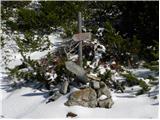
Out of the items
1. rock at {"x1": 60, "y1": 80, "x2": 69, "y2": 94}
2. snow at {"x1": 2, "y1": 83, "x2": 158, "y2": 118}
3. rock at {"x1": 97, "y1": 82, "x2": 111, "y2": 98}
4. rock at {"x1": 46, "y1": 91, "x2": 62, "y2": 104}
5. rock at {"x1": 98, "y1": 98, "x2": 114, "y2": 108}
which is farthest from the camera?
rock at {"x1": 60, "y1": 80, "x2": 69, "y2": 94}

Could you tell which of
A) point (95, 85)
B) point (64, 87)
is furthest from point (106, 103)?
point (64, 87)

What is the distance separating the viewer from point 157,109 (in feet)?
22.3

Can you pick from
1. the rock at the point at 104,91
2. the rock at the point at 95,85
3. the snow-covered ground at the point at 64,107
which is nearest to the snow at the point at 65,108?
the snow-covered ground at the point at 64,107

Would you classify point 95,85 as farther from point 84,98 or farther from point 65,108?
point 65,108

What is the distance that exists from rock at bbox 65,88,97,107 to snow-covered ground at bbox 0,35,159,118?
0.28 ft

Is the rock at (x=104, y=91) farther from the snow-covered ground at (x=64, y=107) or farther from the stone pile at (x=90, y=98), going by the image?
the snow-covered ground at (x=64, y=107)

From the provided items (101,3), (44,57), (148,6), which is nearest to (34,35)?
(44,57)

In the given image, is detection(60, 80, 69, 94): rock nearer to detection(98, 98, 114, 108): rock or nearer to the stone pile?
the stone pile

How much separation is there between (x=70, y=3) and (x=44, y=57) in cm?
232

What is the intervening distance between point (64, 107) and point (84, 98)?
38 cm

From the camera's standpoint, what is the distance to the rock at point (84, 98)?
709 cm

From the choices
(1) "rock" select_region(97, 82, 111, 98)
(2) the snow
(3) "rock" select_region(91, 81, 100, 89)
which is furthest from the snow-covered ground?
(3) "rock" select_region(91, 81, 100, 89)

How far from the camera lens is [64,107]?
7164 millimetres

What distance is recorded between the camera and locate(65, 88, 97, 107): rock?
7.09m
